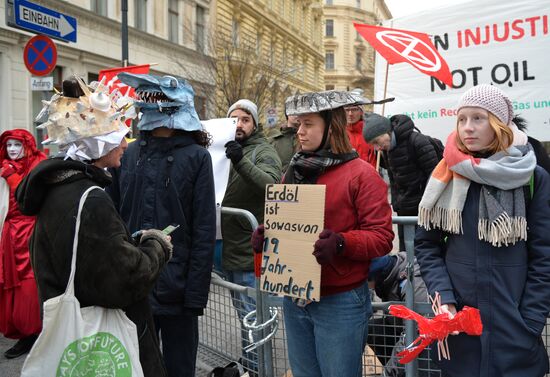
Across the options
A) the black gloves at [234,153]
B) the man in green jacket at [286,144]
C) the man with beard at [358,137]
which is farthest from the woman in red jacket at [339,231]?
the man with beard at [358,137]

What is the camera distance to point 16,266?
491 cm

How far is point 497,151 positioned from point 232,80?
1911cm

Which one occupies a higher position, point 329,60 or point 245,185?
point 329,60

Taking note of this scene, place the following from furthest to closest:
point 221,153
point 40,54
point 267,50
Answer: point 267,50 → point 40,54 → point 221,153

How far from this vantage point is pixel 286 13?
135 ft

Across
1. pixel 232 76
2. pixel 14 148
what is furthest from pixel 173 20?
pixel 14 148

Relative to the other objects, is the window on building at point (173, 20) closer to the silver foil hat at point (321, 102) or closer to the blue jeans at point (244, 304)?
the blue jeans at point (244, 304)

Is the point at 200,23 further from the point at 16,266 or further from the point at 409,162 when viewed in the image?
the point at 409,162

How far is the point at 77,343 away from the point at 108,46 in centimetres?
1990

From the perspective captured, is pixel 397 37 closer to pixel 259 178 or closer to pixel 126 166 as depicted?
pixel 259 178

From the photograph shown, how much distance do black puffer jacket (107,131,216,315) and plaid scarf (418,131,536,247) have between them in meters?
1.20

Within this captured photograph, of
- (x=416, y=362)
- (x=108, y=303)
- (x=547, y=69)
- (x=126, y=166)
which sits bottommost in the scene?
(x=416, y=362)

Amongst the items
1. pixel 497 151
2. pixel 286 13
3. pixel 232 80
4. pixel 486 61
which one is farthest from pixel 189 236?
pixel 286 13

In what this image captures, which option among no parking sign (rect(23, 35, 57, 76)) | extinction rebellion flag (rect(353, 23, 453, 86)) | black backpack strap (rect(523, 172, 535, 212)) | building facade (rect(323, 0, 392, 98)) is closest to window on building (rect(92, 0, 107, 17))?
no parking sign (rect(23, 35, 57, 76))
